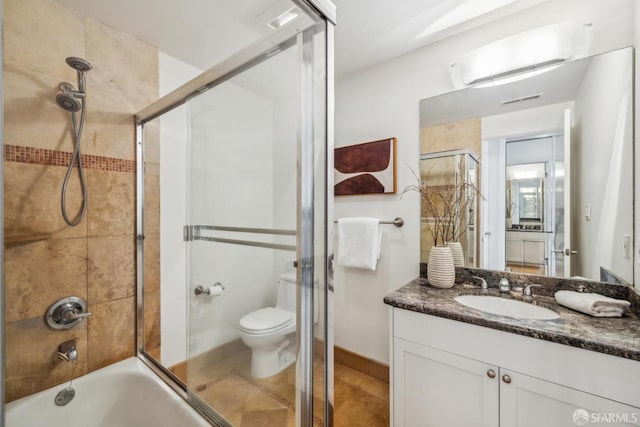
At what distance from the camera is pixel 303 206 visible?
0.94 metres

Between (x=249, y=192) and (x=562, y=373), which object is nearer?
(x=562, y=373)

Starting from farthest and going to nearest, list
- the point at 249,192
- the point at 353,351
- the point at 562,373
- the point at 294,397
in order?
the point at 353,351 → the point at 249,192 → the point at 294,397 → the point at 562,373

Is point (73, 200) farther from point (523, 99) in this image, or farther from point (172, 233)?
point (523, 99)

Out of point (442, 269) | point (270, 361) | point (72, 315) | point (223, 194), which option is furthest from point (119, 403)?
point (442, 269)

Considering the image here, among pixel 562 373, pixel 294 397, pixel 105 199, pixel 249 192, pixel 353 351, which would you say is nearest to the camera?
pixel 562 373

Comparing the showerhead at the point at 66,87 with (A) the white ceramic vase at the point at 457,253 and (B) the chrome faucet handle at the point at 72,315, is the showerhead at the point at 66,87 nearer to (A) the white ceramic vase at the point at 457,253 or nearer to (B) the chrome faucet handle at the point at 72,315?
(B) the chrome faucet handle at the point at 72,315

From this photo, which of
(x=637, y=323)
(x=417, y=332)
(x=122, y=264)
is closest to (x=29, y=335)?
(x=122, y=264)

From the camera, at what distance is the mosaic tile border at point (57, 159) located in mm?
1023

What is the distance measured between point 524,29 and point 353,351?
2.26 metres

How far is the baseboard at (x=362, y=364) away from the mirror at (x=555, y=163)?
98 cm

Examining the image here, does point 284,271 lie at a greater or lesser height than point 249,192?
lesser

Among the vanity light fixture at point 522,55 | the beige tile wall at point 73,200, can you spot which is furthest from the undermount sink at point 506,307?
the beige tile wall at point 73,200

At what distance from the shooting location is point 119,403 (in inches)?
53.9

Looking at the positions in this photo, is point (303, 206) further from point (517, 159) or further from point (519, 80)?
point (519, 80)
